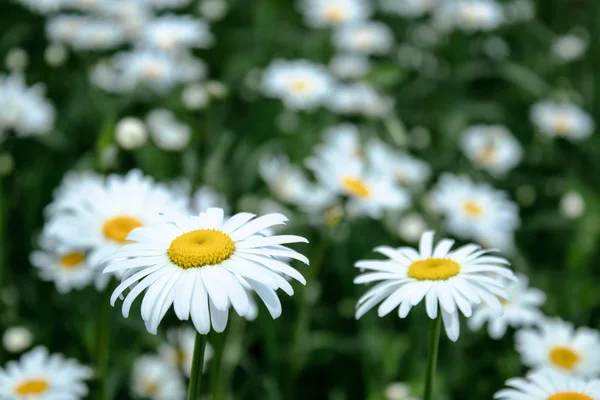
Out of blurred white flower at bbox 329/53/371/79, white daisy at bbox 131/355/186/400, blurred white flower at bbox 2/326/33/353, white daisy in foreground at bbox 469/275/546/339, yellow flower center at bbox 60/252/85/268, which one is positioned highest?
blurred white flower at bbox 329/53/371/79

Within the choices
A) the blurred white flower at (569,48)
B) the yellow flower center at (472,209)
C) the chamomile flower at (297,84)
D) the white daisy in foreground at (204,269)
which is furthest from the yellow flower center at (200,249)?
the blurred white flower at (569,48)

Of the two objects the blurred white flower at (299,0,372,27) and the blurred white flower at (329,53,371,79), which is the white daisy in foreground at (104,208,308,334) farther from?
the blurred white flower at (299,0,372,27)

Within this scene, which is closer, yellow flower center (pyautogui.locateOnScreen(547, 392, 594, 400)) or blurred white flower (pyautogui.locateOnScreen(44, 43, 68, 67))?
yellow flower center (pyautogui.locateOnScreen(547, 392, 594, 400))

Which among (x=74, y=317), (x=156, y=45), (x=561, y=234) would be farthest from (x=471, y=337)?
(x=156, y=45)

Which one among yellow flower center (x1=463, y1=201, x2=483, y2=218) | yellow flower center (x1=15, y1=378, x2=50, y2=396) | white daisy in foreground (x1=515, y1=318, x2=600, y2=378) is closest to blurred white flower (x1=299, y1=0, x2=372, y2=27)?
yellow flower center (x1=463, y1=201, x2=483, y2=218)

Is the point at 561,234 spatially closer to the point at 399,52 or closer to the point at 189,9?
the point at 399,52

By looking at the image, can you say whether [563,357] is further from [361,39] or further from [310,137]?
[361,39]
